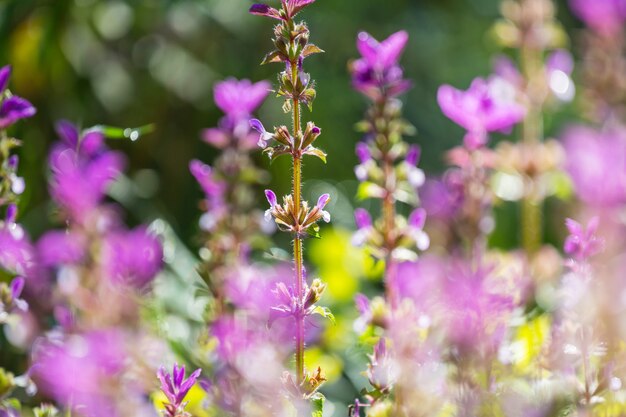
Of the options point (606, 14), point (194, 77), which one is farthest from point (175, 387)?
point (194, 77)

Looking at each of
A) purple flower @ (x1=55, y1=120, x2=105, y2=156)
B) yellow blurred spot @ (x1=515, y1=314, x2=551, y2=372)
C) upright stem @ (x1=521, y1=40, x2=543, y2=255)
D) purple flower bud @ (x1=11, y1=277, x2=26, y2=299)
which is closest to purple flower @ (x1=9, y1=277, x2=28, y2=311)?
purple flower bud @ (x1=11, y1=277, x2=26, y2=299)

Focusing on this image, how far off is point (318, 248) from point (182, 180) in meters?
0.61

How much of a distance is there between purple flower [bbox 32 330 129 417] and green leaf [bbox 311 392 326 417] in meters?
0.14

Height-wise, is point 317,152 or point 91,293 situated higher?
point 317,152

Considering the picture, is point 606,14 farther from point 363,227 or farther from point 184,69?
point 184,69

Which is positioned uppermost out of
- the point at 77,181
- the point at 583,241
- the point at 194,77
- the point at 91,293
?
the point at 583,241

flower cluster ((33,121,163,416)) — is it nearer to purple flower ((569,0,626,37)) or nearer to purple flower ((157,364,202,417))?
purple flower ((157,364,202,417))

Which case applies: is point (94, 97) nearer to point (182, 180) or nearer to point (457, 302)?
point (182, 180)

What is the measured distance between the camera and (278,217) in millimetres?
613

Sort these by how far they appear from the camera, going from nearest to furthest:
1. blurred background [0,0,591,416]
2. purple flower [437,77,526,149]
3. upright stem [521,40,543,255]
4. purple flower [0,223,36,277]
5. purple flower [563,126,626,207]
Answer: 1. purple flower [563,126,626,207]
2. purple flower [0,223,36,277]
3. purple flower [437,77,526,149]
4. upright stem [521,40,543,255]
5. blurred background [0,0,591,416]

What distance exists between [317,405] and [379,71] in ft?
0.94

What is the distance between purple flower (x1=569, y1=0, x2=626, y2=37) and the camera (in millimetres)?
853

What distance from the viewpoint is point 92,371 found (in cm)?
63

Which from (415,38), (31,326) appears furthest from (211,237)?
(415,38)
